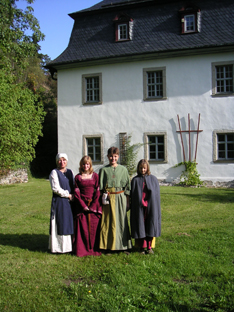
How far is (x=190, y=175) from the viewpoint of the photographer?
620 inches

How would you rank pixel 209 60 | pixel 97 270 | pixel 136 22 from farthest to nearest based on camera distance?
pixel 136 22 → pixel 209 60 → pixel 97 270

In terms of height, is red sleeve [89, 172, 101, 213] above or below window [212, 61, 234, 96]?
below

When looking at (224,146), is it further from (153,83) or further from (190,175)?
(153,83)

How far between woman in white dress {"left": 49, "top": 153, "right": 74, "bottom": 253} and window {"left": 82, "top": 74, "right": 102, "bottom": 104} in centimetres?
1277

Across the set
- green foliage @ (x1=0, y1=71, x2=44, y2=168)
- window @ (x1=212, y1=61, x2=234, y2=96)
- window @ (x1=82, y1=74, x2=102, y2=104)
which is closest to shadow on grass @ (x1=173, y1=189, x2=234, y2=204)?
window @ (x1=212, y1=61, x2=234, y2=96)

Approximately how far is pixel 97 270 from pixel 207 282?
1480 mm

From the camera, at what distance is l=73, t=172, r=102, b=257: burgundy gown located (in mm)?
5297

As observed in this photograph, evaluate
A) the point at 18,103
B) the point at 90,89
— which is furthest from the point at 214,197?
the point at 18,103

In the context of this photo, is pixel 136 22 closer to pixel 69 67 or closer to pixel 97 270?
pixel 69 67

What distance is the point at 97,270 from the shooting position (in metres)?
4.54

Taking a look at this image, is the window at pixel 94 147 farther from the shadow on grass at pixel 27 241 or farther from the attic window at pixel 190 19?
the shadow on grass at pixel 27 241

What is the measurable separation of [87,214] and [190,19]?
14256 mm

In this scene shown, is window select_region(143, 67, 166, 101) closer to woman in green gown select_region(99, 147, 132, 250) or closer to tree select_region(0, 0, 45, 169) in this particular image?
tree select_region(0, 0, 45, 169)

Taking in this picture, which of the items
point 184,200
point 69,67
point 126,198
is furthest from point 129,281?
point 69,67
